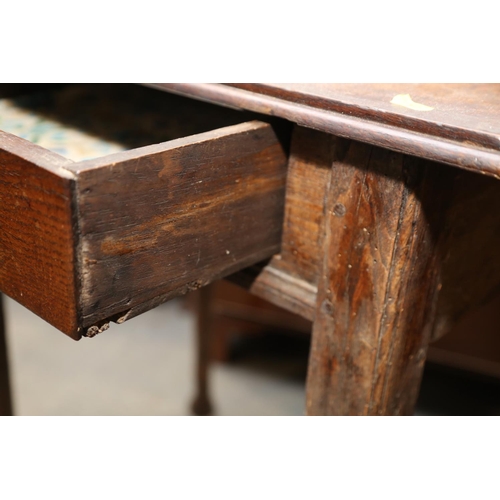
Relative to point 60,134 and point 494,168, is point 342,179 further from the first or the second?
point 60,134

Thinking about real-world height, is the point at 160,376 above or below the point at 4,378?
below

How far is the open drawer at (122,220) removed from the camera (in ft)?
2.06

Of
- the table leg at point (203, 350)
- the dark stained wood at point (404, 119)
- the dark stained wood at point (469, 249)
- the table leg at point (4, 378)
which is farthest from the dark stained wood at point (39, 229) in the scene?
the table leg at point (203, 350)

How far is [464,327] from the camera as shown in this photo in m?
1.67

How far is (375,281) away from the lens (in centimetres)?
79

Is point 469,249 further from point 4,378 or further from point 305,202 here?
point 4,378

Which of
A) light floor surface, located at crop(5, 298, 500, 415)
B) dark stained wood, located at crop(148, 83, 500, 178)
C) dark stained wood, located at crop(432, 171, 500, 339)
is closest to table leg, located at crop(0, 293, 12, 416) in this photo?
light floor surface, located at crop(5, 298, 500, 415)

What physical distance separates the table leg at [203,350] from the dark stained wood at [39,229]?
2.88 feet

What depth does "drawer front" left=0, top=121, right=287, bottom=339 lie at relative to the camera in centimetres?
63

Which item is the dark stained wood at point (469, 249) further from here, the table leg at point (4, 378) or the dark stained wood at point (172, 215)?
the table leg at point (4, 378)

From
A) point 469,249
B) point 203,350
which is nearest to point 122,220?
point 469,249

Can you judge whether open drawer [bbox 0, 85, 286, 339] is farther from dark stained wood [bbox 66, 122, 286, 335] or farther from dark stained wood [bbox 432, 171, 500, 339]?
dark stained wood [bbox 432, 171, 500, 339]

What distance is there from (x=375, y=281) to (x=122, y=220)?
0.98 feet
